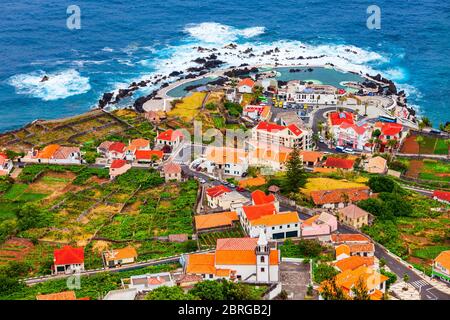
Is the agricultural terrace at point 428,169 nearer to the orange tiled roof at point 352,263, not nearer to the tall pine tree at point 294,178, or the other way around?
the tall pine tree at point 294,178

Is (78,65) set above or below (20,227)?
above

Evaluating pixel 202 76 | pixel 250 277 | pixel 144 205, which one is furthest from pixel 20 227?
pixel 202 76

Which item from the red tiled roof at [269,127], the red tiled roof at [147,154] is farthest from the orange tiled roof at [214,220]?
the red tiled roof at [269,127]

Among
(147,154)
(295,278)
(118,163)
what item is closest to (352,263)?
(295,278)

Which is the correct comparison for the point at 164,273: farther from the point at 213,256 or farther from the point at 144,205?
the point at 144,205

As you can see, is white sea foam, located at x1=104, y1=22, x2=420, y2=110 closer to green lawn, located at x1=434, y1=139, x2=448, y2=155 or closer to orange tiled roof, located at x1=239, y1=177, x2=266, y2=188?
green lawn, located at x1=434, y1=139, x2=448, y2=155
